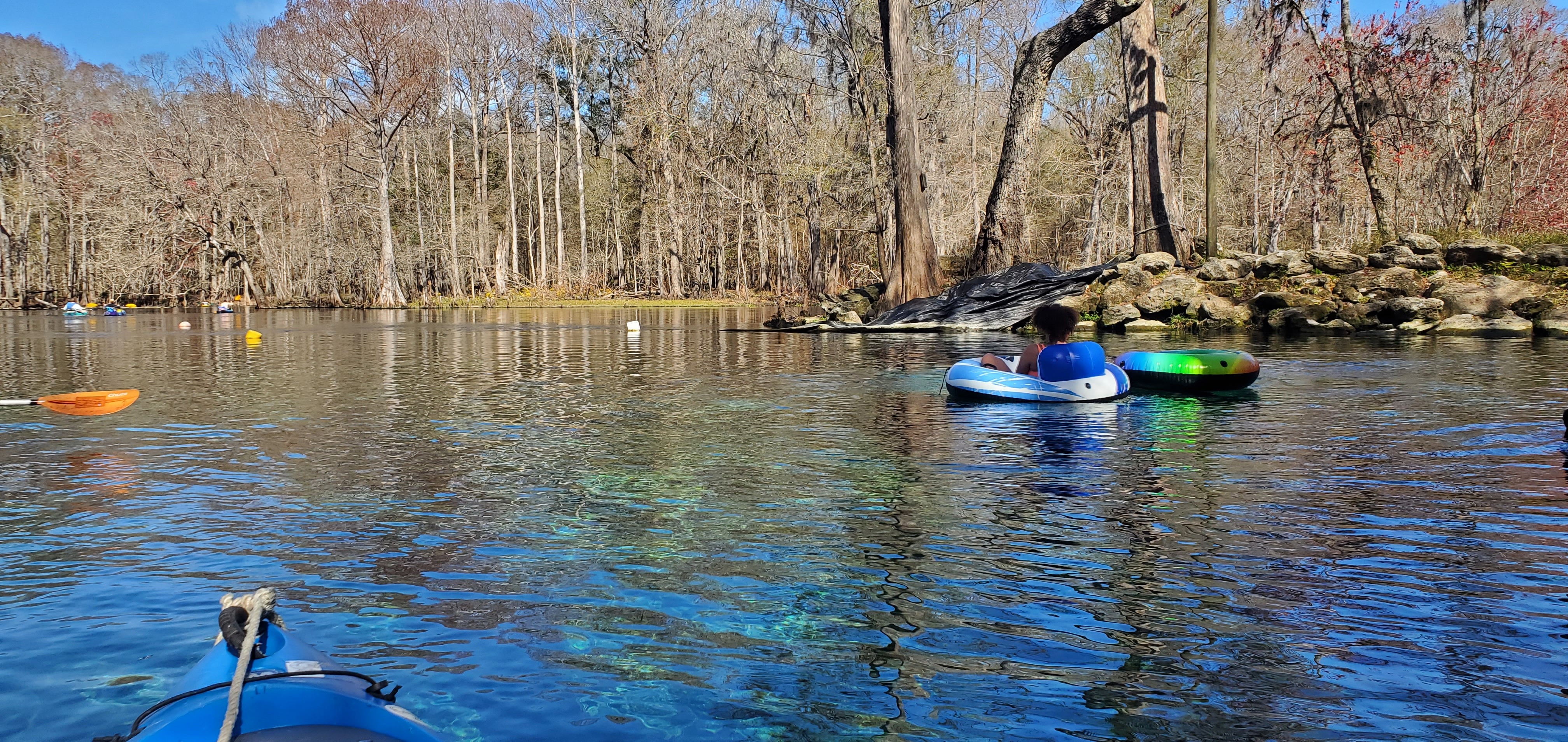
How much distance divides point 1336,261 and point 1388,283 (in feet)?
3.97

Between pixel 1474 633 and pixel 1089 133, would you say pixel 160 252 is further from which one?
pixel 1474 633

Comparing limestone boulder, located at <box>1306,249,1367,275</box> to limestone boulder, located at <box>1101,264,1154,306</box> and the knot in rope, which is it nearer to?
limestone boulder, located at <box>1101,264,1154,306</box>

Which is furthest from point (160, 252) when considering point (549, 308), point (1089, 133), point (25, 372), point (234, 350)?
point (1089, 133)

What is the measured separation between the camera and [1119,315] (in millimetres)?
22234

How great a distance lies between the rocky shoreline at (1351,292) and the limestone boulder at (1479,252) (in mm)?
17

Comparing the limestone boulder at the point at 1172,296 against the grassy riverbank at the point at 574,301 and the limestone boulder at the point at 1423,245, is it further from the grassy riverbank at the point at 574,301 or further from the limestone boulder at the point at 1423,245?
the grassy riverbank at the point at 574,301

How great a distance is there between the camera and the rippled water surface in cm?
334

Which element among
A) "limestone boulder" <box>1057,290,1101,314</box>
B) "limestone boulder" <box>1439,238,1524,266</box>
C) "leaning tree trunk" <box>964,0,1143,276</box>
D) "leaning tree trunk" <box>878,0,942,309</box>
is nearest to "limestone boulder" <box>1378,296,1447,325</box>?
"limestone boulder" <box>1439,238,1524,266</box>

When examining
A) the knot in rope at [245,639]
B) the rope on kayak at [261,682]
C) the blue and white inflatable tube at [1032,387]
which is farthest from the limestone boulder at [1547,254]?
the knot in rope at [245,639]

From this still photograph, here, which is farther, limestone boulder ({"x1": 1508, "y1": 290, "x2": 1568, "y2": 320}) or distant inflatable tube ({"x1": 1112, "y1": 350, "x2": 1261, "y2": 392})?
limestone boulder ({"x1": 1508, "y1": 290, "x2": 1568, "y2": 320})

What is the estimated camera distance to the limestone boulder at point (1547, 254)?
1894cm

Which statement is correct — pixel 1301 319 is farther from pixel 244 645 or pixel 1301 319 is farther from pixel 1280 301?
pixel 244 645

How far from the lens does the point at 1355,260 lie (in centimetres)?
2092

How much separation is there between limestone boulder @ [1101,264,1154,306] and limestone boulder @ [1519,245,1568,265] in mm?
6614
